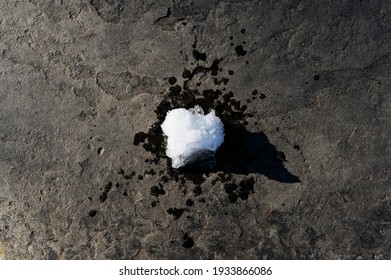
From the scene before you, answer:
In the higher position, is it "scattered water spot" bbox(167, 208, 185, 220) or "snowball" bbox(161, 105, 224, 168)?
"snowball" bbox(161, 105, 224, 168)

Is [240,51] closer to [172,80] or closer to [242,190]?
[172,80]

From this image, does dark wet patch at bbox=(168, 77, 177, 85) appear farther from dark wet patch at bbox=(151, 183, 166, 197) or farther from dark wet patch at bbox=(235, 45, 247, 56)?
dark wet patch at bbox=(151, 183, 166, 197)

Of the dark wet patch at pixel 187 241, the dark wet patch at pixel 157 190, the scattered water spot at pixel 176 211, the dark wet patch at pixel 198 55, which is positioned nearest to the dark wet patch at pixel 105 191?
the dark wet patch at pixel 157 190

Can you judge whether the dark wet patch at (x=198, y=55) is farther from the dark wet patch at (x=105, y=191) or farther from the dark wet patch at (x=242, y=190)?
the dark wet patch at (x=105, y=191)

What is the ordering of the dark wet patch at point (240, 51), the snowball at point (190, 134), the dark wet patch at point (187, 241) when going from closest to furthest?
the snowball at point (190, 134)
the dark wet patch at point (187, 241)
the dark wet patch at point (240, 51)

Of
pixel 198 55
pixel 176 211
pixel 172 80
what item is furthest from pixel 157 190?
pixel 198 55

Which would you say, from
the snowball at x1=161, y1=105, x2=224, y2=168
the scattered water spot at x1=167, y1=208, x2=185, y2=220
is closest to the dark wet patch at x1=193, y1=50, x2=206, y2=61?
the snowball at x1=161, y1=105, x2=224, y2=168

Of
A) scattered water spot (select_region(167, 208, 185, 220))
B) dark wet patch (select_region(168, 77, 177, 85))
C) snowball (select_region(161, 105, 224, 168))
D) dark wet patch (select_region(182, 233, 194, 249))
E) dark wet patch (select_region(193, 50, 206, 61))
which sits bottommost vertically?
dark wet patch (select_region(182, 233, 194, 249))
